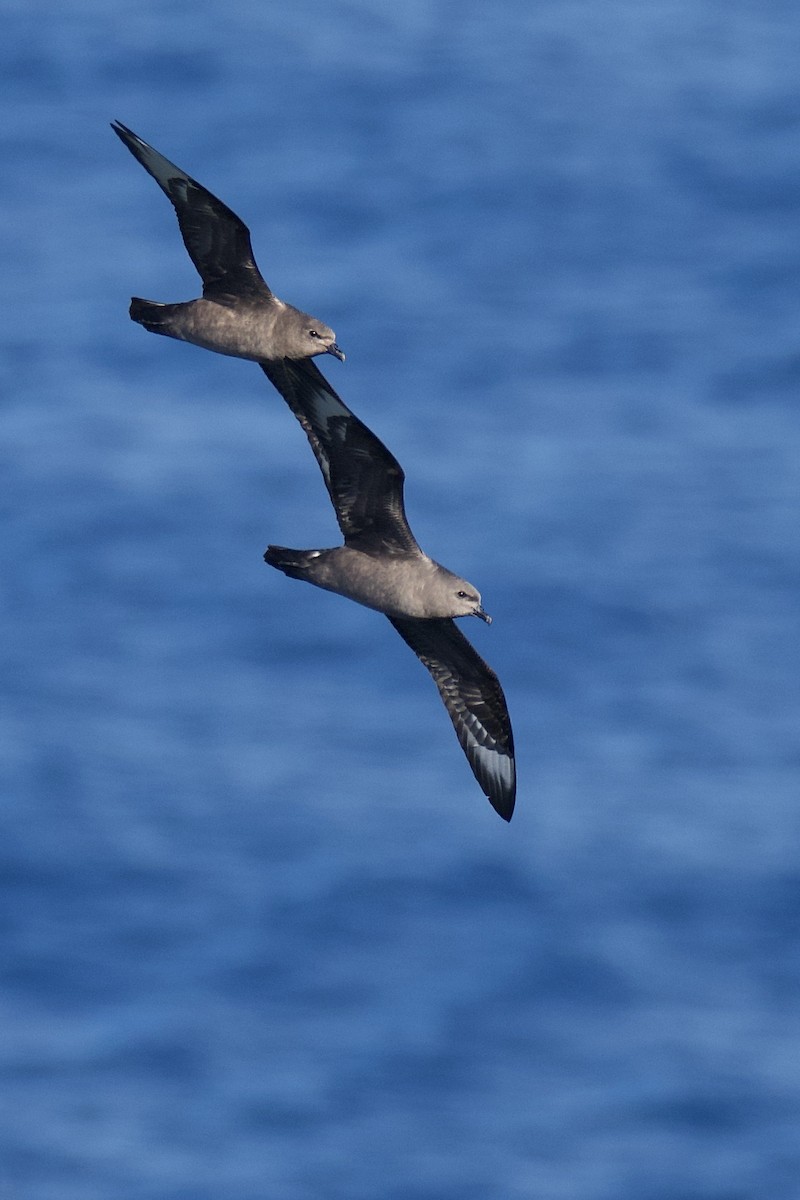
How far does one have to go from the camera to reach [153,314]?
21.5 m

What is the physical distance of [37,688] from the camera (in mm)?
78500

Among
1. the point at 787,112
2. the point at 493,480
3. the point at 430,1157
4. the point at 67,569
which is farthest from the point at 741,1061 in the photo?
the point at 787,112

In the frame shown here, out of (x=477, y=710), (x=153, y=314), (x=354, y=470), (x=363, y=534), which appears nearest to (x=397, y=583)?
(x=363, y=534)

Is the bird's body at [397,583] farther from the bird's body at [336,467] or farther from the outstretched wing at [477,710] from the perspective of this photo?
the outstretched wing at [477,710]

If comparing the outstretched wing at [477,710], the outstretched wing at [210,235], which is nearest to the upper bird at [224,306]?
the outstretched wing at [210,235]

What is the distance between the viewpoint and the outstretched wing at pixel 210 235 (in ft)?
70.0

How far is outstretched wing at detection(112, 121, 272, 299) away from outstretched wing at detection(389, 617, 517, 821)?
3.11 metres

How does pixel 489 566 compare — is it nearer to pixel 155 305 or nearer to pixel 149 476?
pixel 149 476

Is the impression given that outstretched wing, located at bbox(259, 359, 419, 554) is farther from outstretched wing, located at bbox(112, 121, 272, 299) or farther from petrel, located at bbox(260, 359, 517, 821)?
outstretched wing, located at bbox(112, 121, 272, 299)

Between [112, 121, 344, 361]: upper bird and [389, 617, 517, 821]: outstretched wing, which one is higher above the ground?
[112, 121, 344, 361]: upper bird

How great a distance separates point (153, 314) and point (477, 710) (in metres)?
4.37

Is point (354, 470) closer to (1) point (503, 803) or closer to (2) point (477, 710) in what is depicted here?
(2) point (477, 710)

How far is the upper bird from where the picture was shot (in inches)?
835

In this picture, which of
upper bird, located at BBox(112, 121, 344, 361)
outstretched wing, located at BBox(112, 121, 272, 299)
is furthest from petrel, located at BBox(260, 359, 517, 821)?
outstretched wing, located at BBox(112, 121, 272, 299)
